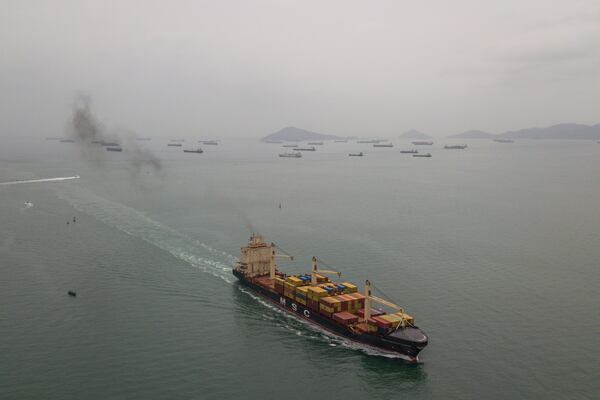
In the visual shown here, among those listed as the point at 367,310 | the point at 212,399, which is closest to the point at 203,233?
the point at 367,310

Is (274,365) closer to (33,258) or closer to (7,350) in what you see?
(7,350)

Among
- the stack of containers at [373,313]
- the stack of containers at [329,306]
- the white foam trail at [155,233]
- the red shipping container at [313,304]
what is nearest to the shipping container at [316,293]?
the red shipping container at [313,304]

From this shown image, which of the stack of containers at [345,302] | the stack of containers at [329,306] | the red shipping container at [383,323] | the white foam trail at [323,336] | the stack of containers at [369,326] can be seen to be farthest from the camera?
the stack of containers at [345,302]

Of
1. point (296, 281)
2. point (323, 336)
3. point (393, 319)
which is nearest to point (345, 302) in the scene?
point (323, 336)

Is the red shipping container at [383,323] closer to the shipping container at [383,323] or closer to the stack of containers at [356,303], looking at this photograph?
the shipping container at [383,323]

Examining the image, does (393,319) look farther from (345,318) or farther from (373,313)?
(345,318)

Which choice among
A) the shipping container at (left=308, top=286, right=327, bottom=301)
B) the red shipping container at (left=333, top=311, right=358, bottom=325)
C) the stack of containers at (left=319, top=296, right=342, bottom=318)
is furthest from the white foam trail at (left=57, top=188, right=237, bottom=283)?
the red shipping container at (left=333, top=311, right=358, bottom=325)
